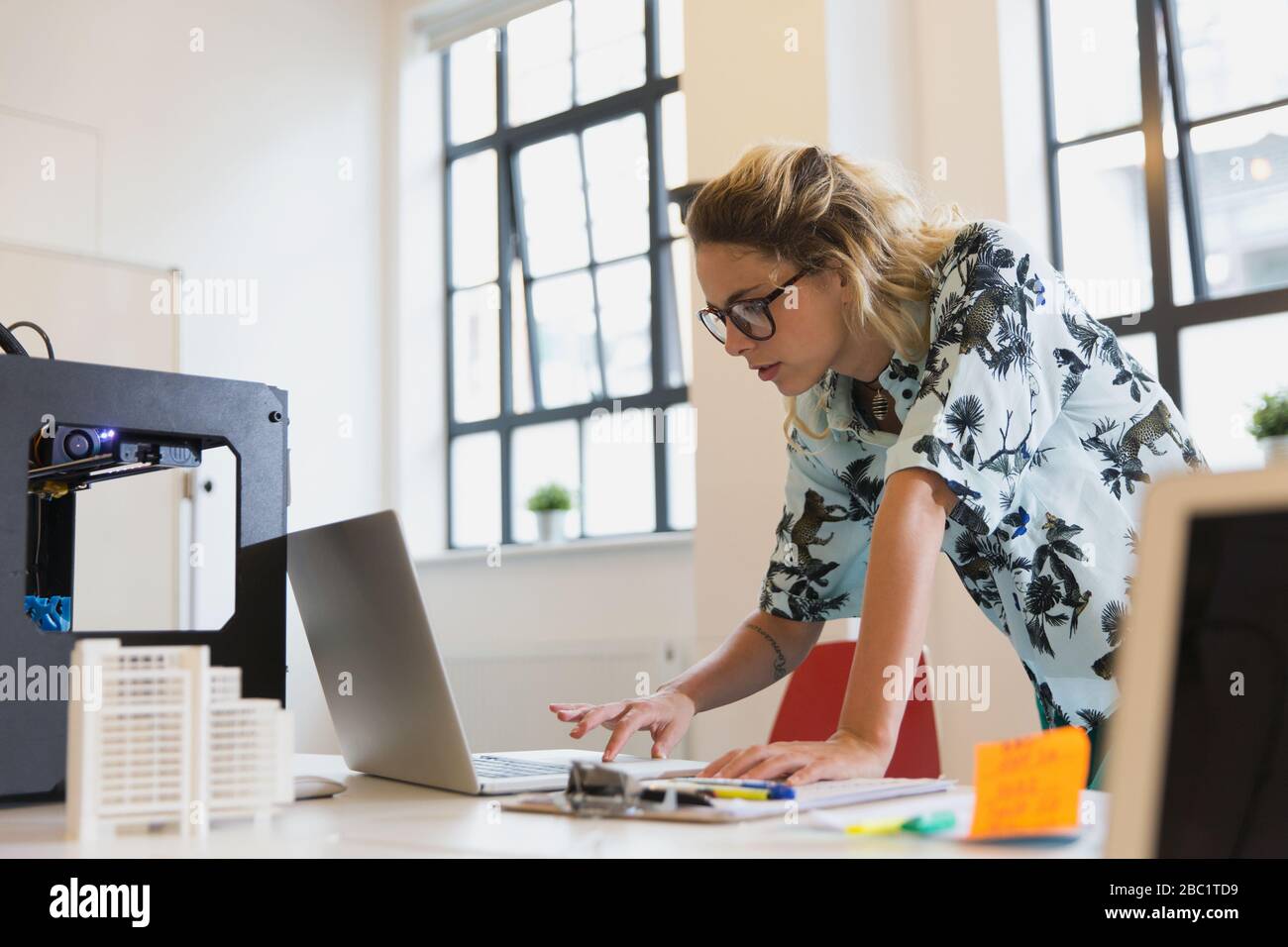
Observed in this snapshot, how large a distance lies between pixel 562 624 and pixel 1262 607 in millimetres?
4246

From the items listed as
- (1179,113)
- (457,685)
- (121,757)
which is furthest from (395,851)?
(457,685)

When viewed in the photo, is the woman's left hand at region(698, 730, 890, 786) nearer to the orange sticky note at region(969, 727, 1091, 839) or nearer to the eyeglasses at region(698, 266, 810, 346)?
the orange sticky note at region(969, 727, 1091, 839)

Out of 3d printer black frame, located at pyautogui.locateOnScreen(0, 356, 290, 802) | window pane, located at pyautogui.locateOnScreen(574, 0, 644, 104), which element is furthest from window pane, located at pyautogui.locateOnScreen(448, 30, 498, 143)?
3d printer black frame, located at pyautogui.locateOnScreen(0, 356, 290, 802)

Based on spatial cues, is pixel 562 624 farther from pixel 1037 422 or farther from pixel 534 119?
pixel 1037 422

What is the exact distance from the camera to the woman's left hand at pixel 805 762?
1046 mm

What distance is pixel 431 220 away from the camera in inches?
214

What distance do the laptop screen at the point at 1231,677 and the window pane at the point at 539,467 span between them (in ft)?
14.4

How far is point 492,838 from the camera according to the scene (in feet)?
2.74

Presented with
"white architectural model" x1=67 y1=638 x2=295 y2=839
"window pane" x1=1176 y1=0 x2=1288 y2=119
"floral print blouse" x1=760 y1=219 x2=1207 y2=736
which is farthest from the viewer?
"window pane" x1=1176 y1=0 x2=1288 y2=119

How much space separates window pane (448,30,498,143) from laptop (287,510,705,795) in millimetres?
4304

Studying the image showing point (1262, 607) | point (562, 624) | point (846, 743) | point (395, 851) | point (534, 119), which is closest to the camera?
point (1262, 607)

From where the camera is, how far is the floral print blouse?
1.23 metres

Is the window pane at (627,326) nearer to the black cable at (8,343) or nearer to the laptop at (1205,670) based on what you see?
the black cable at (8,343)

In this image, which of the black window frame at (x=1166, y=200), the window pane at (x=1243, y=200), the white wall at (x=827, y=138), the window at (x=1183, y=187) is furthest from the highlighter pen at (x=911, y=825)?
the window pane at (x=1243, y=200)
